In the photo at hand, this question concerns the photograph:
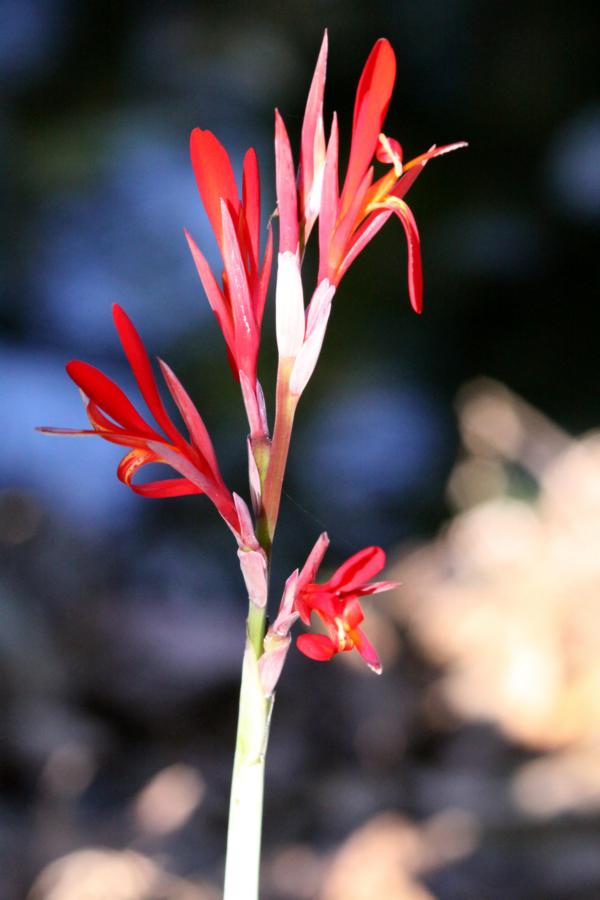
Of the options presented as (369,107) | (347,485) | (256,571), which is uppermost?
(369,107)

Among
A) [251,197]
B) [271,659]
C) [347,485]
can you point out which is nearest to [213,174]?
[251,197]

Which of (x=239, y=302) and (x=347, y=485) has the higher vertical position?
(x=239, y=302)

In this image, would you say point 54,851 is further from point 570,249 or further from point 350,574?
point 570,249

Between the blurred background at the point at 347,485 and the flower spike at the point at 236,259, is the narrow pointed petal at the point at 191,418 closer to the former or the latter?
the flower spike at the point at 236,259

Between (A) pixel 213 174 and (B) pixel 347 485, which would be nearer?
(A) pixel 213 174

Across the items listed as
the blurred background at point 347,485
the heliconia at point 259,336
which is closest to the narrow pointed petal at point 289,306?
the heliconia at point 259,336

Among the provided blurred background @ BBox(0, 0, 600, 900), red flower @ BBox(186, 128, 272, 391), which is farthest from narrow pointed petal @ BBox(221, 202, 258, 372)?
blurred background @ BBox(0, 0, 600, 900)

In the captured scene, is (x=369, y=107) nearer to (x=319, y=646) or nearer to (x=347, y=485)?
(x=319, y=646)

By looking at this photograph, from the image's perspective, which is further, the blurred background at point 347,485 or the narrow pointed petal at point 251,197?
the blurred background at point 347,485
